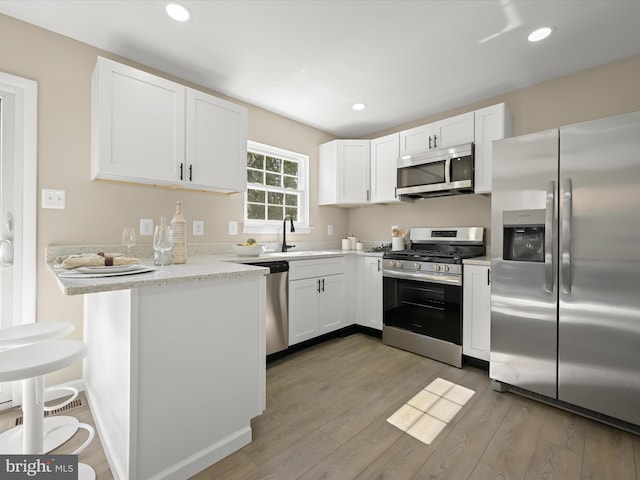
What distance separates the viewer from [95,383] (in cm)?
191

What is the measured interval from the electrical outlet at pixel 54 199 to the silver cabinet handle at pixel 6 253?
31cm

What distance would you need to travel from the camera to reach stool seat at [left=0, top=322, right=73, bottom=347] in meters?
1.43

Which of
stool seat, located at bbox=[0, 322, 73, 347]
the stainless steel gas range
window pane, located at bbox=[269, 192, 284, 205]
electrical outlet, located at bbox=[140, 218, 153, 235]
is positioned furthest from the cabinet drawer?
stool seat, located at bbox=[0, 322, 73, 347]

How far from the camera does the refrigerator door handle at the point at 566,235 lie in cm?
195

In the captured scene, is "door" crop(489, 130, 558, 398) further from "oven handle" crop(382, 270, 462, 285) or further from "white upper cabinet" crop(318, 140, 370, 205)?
"white upper cabinet" crop(318, 140, 370, 205)

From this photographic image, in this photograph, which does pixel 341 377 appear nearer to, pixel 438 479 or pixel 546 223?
pixel 438 479

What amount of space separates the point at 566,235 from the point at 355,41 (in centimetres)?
194

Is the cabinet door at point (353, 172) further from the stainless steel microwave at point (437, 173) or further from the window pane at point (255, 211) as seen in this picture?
the window pane at point (255, 211)

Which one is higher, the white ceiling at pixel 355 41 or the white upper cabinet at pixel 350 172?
the white ceiling at pixel 355 41

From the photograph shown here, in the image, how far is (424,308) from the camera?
2920 millimetres

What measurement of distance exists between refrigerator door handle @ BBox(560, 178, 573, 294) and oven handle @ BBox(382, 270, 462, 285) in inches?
30.6

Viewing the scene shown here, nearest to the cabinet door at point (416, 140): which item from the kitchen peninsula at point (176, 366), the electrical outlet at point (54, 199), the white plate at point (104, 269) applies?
the kitchen peninsula at point (176, 366)

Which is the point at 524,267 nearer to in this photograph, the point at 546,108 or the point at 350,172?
the point at 546,108

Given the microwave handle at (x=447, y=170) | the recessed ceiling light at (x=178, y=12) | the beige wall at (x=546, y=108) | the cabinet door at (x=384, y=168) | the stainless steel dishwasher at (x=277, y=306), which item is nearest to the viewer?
the recessed ceiling light at (x=178, y=12)
